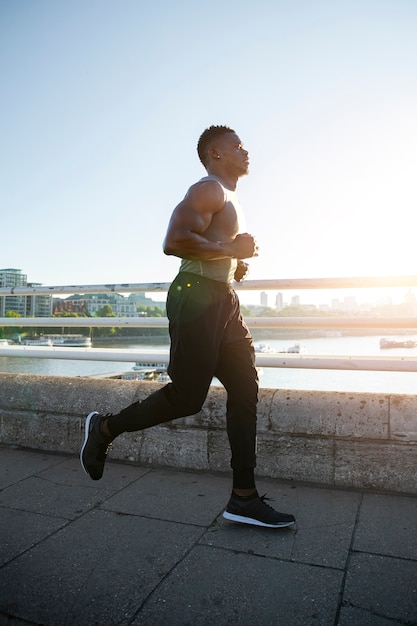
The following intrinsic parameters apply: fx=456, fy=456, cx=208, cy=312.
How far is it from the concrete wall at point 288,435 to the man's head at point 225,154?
137 centimetres

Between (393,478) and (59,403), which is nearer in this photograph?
(393,478)

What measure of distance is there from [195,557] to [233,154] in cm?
192

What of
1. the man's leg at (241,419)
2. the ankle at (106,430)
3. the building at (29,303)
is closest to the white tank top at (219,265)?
the man's leg at (241,419)

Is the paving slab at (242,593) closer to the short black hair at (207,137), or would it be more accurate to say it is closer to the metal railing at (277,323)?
the metal railing at (277,323)

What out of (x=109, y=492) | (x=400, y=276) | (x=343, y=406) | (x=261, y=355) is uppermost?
(x=400, y=276)

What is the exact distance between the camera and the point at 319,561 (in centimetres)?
179

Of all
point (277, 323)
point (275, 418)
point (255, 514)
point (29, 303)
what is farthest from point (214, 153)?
point (29, 303)

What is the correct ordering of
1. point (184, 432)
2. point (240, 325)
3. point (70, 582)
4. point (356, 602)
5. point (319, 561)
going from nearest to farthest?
point (356, 602)
point (70, 582)
point (319, 561)
point (240, 325)
point (184, 432)

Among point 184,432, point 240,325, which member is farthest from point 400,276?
point 184,432

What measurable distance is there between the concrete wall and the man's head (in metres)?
1.37

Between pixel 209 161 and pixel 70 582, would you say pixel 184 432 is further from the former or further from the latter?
pixel 209 161

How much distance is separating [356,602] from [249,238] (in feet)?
4.93

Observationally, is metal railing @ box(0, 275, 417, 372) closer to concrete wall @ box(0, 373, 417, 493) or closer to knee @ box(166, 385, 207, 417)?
concrete wall @ box(0, 373, 417, 493)

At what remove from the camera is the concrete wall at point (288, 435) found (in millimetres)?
2529
